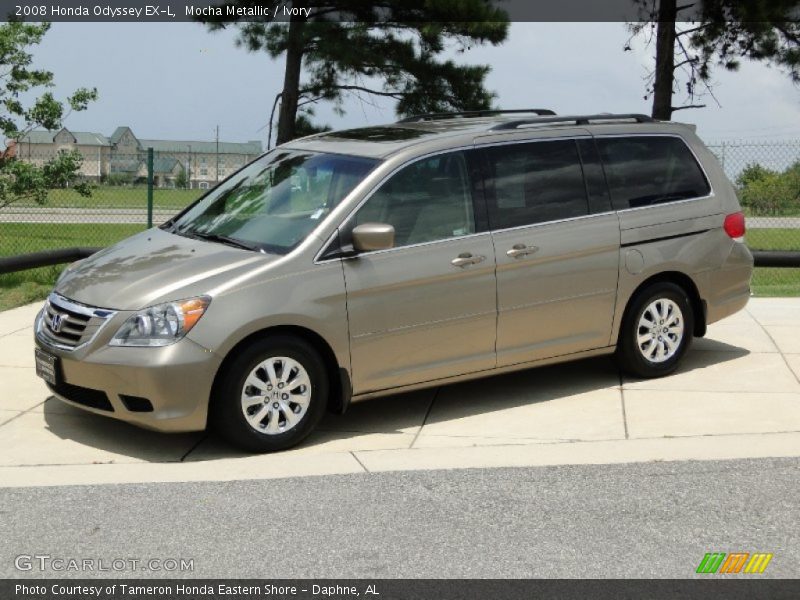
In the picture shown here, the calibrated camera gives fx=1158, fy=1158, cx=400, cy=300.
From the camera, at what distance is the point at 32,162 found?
626 inches

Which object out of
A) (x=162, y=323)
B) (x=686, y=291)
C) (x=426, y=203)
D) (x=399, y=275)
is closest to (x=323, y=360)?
(x=399, y=275)

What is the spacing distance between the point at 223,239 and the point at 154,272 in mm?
643

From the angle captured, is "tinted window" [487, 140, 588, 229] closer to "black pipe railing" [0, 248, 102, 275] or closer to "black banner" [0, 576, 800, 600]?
"black banner" [0, 576, 800, 600]

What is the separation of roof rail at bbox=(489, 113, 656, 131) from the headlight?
8.21 ft

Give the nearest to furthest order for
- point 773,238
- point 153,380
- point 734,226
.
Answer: point 153,380
point 734,226
point 773,238

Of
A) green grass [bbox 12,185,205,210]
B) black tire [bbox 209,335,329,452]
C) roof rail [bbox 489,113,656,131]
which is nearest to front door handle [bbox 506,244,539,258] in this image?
roof rail [bbox 489,113,656,131]

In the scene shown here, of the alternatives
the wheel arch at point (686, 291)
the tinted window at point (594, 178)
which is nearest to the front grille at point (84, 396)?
the tinted window at point (594, 178)

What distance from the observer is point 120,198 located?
62.8ft

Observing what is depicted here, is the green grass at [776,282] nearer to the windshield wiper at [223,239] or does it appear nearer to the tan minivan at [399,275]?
the tan minivan at [399,275]

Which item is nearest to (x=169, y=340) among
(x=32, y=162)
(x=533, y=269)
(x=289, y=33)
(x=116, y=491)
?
(x=116, y=491)

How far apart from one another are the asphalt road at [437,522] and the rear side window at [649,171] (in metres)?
2.43

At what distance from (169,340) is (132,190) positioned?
12153mm

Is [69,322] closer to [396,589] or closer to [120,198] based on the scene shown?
[396,589]

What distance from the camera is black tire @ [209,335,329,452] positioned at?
21.3ft
